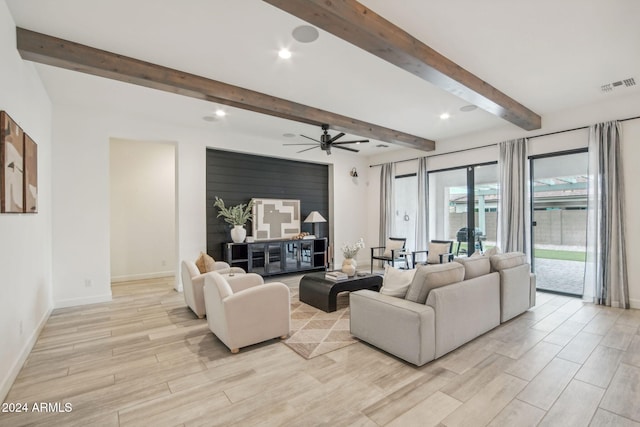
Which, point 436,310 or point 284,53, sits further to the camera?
point 284,53

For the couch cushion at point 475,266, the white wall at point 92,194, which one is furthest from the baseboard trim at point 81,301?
the couch cushion at point 475,266

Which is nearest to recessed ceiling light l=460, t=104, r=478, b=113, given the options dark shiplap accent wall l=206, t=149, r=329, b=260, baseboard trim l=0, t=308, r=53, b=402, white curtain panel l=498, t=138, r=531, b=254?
white curtain panel l=498, t=138, r=531, b=254

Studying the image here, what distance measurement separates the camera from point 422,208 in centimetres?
693

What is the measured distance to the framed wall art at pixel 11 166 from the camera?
89.5 inches

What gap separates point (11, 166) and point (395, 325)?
349 cm

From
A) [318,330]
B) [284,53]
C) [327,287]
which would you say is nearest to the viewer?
[284,53]

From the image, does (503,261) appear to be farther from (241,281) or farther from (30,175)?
(30,175)

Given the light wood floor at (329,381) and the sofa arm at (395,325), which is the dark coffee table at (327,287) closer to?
the sofa arm at (395,325)

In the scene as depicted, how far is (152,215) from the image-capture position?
6605 millimetres

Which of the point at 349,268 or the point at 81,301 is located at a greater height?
the point at 349,268

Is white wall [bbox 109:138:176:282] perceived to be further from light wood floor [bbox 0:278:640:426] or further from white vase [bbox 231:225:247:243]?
light wood floor [bbox 0:278:640:426]

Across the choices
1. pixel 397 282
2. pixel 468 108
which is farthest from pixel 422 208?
pixel 397 282

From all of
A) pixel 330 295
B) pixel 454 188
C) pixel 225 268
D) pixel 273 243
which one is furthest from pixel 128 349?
pixel 454 188

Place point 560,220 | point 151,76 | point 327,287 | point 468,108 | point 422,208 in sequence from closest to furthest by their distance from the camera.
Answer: point 151,76 < point 327,287 < point 468,108 < point 560,220 < point 422,208
